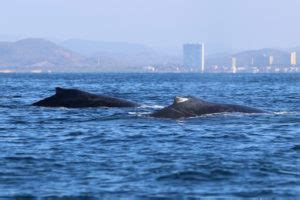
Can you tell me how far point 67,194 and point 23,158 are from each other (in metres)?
4.22

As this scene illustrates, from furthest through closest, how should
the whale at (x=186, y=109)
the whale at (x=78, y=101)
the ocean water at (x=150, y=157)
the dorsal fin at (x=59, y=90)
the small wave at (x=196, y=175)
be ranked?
the whale at (x=78, y=101) < the dorsal fin at (x=59, y=90) < the whale at (x=186, y=109) < the small wave at (x=196, y=175) < the ocean water at (x=150, y=157)

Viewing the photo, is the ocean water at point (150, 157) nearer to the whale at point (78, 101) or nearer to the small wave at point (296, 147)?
the small wave at point (296, 147)

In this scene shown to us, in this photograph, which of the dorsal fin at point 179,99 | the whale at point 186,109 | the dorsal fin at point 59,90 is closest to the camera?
the dorsal fin at point 179,99

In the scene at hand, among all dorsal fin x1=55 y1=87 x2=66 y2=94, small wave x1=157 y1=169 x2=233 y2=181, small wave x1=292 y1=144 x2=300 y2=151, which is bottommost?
small wave x1=157 y1=169 x2=233 y2=181

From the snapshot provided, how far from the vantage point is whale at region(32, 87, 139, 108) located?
113 ft

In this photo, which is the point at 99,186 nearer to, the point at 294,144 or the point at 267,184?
the point at 267,184

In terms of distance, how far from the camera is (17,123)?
27875 mm

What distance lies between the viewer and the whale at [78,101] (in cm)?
3434

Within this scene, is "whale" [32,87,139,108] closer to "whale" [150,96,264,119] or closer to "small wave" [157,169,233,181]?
"whale" [150,96,264,119]

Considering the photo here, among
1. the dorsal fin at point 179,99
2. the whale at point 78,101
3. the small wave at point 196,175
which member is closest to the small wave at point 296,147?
the small wave at point 196,175

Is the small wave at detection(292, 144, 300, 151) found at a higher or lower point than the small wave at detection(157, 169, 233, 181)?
higher

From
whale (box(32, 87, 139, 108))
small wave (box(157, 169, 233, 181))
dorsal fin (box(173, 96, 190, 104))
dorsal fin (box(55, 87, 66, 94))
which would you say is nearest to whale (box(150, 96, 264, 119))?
dorsal fin (box(173, 96, 190, 104))

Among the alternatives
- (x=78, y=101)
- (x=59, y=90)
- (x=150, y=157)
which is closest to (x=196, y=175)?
(x=150, y=157)

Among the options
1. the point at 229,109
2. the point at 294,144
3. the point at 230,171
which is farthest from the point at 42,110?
the point at 230,171
